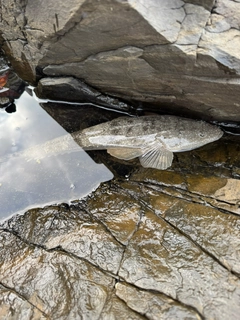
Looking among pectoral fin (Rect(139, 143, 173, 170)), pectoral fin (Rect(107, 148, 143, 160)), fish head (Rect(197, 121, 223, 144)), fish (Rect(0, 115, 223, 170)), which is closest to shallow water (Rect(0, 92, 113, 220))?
fish (Rect(0, 115, 223, 170))

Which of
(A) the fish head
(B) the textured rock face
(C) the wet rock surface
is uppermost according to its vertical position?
(B) the textured rock face

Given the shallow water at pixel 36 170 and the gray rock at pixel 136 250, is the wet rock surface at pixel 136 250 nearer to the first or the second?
the gray rock at pixel 136 250

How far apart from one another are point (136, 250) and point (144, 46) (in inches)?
96.7

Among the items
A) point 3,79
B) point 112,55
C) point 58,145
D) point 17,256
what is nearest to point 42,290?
point 17,256

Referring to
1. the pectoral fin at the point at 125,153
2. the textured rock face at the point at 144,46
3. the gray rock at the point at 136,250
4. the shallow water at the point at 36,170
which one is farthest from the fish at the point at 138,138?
the gray rock at the point at 136,250

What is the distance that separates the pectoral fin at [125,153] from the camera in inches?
188

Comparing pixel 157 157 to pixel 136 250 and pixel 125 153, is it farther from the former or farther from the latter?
pixel 136 250

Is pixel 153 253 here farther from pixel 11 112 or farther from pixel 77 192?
pixel 11 112

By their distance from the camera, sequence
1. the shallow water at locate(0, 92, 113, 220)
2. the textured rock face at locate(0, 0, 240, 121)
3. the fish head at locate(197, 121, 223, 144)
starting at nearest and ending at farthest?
the textured rock face at locate(0, 0, 240, 121) → the shallow water at locate(0, 92, 113, 220) → the fish head at locate(197, 121, 223, 144)

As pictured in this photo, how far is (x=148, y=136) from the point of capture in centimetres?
492

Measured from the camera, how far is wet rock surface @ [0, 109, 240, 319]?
319 cm

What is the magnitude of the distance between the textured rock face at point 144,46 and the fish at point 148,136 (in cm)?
22

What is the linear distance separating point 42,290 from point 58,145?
7.37ft

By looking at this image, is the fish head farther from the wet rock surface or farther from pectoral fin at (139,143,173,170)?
pectoral fin at (139,143,173,170)
